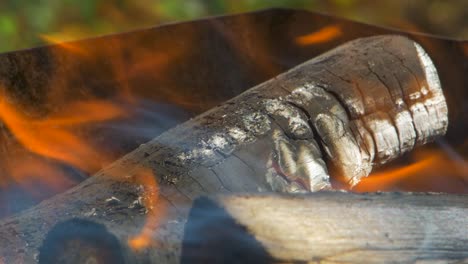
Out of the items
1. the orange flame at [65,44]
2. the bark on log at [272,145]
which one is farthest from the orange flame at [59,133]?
the bark on log at [272,145]

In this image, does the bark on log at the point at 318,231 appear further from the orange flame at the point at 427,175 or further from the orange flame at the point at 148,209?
the orange flame at the point at 427,175

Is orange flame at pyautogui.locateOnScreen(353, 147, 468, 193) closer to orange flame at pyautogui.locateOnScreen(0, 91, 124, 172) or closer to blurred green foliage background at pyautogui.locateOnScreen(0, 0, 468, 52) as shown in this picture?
blurred green foliage background at pyautogui.locateOnScreen(0, 0, 468, 52)

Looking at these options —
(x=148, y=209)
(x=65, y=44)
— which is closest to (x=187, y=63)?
(x=65, y=44)

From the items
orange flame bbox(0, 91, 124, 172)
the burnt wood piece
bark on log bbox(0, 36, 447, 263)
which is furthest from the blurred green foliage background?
bark on log bbox(0, 36, 447, 263)

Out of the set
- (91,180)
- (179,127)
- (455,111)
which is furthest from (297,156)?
(455,111)

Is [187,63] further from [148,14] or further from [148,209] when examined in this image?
[148,209]
